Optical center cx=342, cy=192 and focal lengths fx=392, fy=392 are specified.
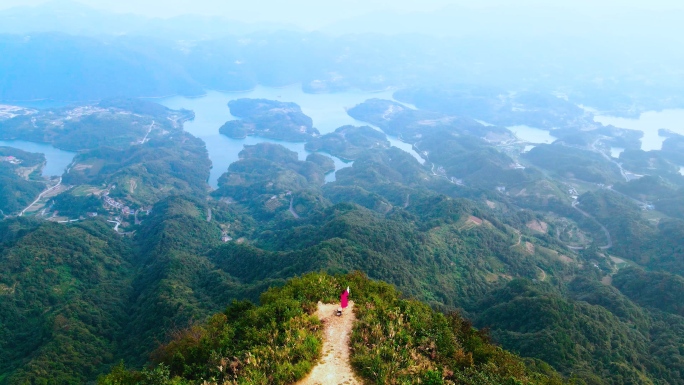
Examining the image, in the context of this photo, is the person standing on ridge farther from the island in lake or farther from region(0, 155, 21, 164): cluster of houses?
the island in lake

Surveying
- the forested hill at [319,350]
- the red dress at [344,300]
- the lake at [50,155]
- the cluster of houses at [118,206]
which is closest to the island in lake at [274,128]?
the lake at [50,155]

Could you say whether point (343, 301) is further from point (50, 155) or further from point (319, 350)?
point (50, 155)

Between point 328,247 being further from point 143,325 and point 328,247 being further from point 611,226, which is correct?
point 611,226

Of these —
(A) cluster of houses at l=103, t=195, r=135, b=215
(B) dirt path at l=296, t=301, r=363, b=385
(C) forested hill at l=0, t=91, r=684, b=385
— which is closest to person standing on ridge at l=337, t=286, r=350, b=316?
(B) dirt path at l=296, t=301, r=363, b=385

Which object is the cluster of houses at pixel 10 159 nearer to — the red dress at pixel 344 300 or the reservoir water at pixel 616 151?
the red dress at pixel 344 300

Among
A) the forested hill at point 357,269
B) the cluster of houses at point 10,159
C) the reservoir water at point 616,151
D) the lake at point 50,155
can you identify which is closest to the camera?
the forested hill at point 357,269

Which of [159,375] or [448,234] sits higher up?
[159,375]

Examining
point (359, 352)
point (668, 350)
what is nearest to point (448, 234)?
point (668, 350)
